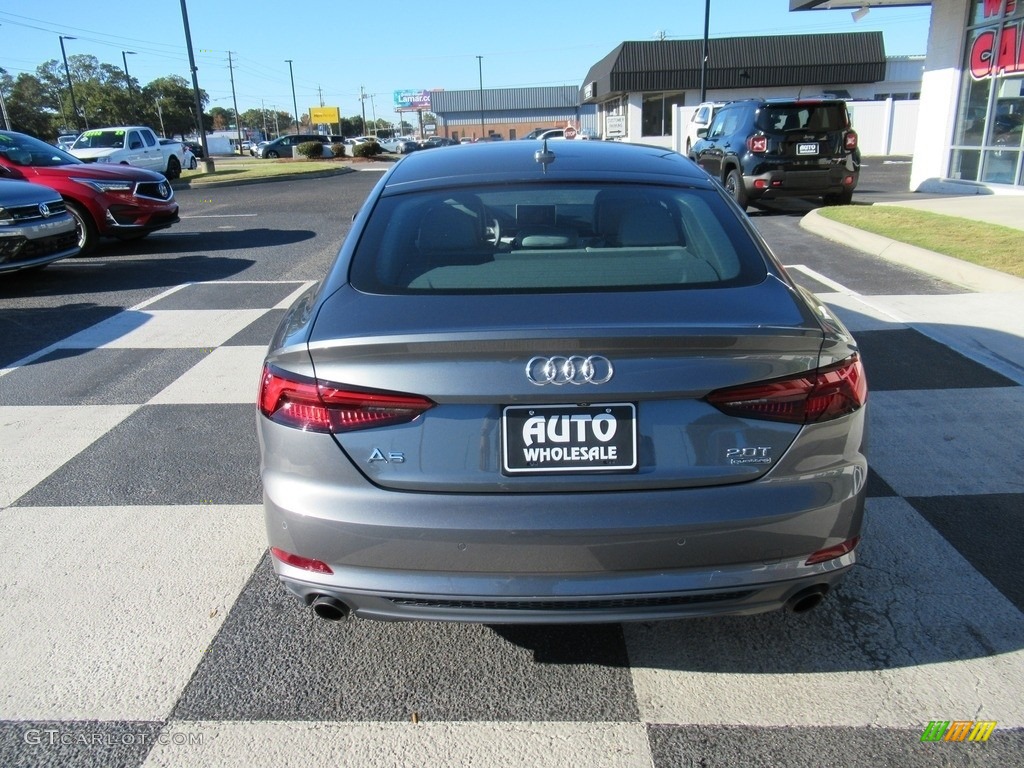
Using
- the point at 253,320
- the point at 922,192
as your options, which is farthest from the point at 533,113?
the point at 253,320

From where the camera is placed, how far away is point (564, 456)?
7.18 feet

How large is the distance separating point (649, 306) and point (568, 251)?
2.59 ft

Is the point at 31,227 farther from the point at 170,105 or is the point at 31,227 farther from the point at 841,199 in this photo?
the point at 170,105

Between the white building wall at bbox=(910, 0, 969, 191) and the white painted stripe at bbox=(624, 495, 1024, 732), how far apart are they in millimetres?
14494

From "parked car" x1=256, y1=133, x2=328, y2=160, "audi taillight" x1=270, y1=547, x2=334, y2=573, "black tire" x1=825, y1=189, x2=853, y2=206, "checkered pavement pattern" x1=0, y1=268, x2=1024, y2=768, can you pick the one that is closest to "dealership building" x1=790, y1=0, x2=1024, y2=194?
"black tire" x1=825, y1=189, x2=853, y2=206

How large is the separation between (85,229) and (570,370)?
10579mm

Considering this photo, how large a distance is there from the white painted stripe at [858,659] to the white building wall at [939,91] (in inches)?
571

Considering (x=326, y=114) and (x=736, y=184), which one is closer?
(x=736, y=184)

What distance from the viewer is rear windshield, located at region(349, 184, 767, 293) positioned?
266 centimetres

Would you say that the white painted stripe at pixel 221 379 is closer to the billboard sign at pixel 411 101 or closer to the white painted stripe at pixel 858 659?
the white painted stripe at pixel 858 659

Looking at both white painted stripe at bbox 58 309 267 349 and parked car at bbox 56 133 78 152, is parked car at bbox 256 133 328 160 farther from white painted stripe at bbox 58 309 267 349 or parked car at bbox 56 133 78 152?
white painted stripe at bbox 58 309 267 349

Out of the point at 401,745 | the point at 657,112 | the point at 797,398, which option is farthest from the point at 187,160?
the point at 797,398

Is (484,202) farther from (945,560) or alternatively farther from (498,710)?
(945,560)

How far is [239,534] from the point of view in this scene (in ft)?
11.6
